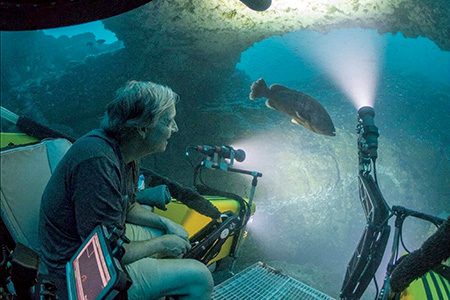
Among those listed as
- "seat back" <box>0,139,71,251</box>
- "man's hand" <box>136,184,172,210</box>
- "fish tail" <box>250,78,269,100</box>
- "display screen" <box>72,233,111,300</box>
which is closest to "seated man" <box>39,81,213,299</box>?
"seat back" <box>0,139,71,251</box>

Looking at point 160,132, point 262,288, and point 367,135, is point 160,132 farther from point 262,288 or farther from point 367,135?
point 367,135

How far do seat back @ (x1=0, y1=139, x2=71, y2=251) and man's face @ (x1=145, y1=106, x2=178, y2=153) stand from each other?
1.09 meters

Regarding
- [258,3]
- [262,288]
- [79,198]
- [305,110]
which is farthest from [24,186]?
[305,110]

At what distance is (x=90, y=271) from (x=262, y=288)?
9.75 feet

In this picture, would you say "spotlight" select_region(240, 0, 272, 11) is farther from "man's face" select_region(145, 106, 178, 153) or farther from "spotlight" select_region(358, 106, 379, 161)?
"man's face" select_region(145, 106, 178, 153)

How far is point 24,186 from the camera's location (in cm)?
228

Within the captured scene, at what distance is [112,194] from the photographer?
1746 millimetres

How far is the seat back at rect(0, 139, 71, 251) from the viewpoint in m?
2.06

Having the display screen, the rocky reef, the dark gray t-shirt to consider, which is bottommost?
the rocky reef

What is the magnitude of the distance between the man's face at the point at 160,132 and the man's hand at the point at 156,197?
2.07 ft

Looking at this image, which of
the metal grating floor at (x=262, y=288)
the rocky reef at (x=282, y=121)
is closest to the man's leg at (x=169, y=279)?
the metal grating floor at (x=262, y=288)

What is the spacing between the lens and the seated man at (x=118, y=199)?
1.71m

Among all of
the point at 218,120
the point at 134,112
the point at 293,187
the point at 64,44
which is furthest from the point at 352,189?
the point at 64,44

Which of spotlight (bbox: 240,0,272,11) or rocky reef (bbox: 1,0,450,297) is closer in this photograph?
spotlight (bbox: 240,0,272,11)
